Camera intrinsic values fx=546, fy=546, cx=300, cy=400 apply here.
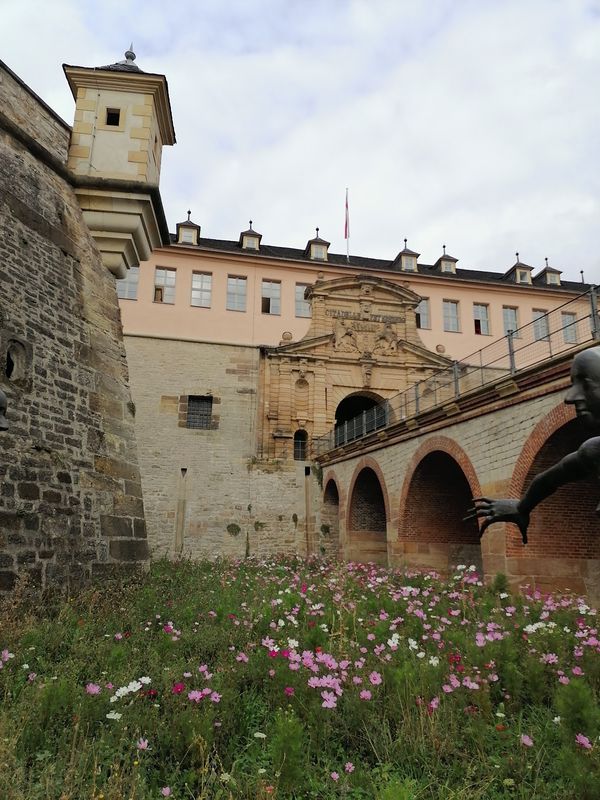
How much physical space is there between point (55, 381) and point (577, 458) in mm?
8224

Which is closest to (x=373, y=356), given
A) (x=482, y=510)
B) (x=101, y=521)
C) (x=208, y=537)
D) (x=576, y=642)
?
(x=208, y=537)

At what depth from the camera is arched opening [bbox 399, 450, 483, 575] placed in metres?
15.3

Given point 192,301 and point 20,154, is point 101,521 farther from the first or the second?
point 192,301

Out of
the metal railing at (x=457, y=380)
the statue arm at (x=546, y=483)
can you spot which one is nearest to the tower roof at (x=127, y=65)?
the metal railing at (x=457, y=380)

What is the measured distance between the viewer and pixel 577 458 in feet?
8.98

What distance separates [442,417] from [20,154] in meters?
10.7

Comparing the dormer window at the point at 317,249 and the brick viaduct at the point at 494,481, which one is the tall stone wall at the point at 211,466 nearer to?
the brick viaduct at the point at 494,481

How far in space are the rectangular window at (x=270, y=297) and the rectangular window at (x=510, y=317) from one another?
12632 millimetres

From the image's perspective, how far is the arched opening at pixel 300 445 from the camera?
24.9 m

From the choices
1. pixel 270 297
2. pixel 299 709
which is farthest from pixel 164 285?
pixel 299 709

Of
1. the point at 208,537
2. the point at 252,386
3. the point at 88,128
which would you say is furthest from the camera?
the point at 252,386

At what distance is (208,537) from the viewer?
22344 mm

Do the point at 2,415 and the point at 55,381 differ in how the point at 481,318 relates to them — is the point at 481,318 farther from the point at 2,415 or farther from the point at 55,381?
the point at 2,415

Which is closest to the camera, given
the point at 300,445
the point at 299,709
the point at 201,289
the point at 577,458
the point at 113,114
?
the point at 577,458
